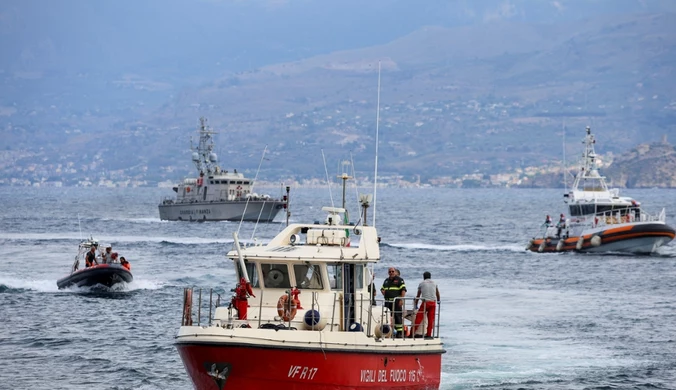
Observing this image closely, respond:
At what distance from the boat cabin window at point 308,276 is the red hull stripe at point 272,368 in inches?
85.5

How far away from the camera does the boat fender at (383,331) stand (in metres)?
27.9

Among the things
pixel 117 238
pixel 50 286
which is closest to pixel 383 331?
pixel 50 286

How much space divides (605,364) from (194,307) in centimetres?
1561

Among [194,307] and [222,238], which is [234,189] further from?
[194,307]

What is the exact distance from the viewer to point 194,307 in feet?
155

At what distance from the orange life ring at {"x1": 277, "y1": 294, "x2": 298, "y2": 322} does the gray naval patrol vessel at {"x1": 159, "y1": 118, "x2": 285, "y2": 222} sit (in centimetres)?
10831

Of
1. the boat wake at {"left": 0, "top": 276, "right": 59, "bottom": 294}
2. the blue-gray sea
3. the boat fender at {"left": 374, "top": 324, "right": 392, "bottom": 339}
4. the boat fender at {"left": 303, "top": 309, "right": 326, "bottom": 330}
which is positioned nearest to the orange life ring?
the boat fender at {"left": 303, "top": 309, "right": 326, "bottom": 330}

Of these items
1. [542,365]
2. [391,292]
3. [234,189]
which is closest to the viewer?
[391,292]

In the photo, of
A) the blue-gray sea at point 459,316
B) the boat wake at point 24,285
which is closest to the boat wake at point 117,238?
the blue-gray sea at point 459,316

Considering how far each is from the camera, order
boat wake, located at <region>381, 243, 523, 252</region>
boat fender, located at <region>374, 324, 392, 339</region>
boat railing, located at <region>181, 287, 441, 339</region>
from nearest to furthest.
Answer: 1. boat railing, located at <region>181, 287, 441, 339</region>
2. boat fender, located at <region>374, 324, 392, 339</region>
3. boat wake, located at <region>381, 243, 523, 252</region>

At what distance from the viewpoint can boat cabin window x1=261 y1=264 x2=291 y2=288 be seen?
2819 centimetres

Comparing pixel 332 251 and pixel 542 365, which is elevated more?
pixel 332 251

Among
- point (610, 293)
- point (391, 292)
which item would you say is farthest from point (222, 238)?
point (391, 292)

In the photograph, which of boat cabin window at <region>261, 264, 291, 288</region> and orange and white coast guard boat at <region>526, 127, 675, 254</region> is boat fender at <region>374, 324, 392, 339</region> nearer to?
boat cabin window at <region>261, 264, 291, 288</region>
